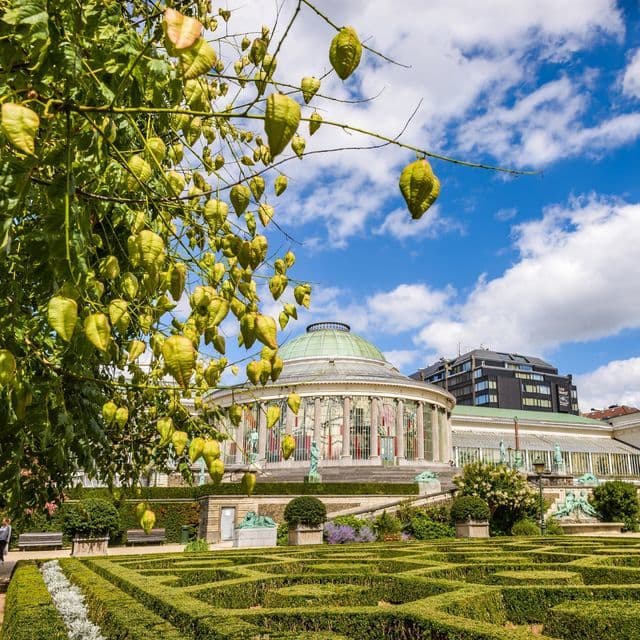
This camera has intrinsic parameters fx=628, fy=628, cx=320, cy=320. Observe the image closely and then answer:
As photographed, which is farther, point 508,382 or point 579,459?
point 508,382

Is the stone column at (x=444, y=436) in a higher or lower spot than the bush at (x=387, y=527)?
higher

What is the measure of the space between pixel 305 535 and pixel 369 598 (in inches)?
531

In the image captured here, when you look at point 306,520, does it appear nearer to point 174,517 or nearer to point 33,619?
Answer: point 174,517

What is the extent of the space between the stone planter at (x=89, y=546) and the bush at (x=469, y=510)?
513 inches

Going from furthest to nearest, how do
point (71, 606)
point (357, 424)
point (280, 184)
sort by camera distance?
point (357, 424) → point (71, 606) → point (280, 184)

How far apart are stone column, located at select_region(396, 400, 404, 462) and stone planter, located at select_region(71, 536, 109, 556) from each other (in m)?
31.5

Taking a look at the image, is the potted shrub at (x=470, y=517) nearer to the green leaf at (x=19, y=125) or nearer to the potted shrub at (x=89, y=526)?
the potted shrub at (x=89, y=526)

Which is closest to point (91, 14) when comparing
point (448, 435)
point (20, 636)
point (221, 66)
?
point (221, 66)

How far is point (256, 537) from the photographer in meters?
23.1

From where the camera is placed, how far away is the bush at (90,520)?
19.8 m

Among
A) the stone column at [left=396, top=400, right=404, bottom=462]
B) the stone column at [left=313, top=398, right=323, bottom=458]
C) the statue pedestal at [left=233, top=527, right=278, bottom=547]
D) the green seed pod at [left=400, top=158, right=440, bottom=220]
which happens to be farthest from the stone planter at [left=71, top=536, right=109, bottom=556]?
the stone column at [left=396, top=400, right=404, bottom=462]

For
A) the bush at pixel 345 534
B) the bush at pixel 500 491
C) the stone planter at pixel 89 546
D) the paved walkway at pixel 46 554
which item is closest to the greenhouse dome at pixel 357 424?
the bush at pixel 500 491

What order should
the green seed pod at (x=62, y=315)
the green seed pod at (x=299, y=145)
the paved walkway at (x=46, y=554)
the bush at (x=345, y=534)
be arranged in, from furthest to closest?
the bush at (x=345, y=534), the paved walkway at (x=46, y=554), the green seed pod at (x=299, y=145), the green seed pod at (x=62, y=315)

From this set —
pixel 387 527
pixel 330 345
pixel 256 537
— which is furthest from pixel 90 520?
pixel 330 345
